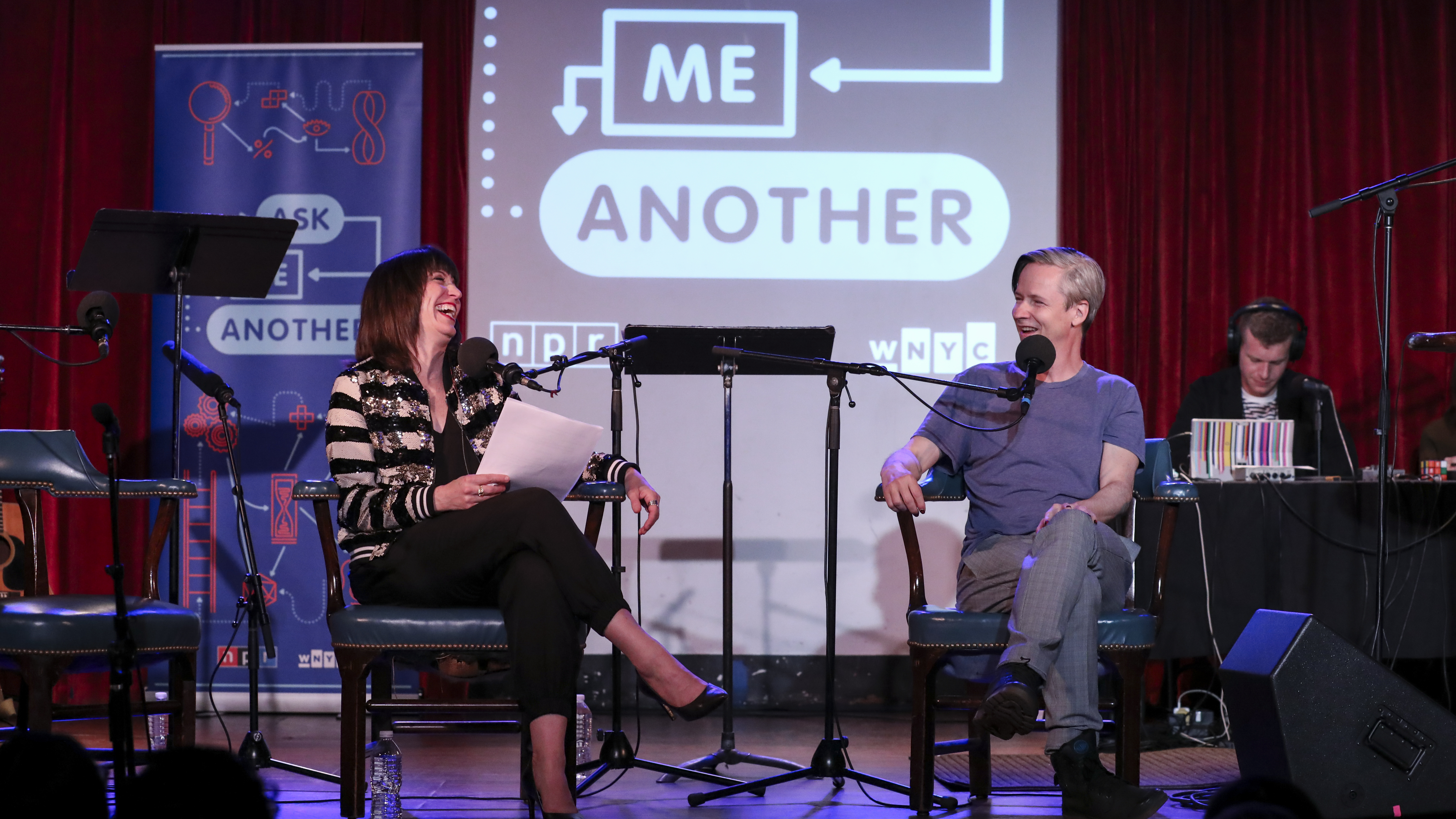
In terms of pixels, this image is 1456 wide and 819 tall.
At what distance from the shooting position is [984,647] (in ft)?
→ 8.29

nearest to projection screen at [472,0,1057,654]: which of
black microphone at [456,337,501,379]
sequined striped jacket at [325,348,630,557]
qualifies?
sequined striped jacket at [325,348,630,557]

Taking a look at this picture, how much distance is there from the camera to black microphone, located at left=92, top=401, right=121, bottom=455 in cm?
197

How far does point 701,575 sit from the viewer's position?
168 inches

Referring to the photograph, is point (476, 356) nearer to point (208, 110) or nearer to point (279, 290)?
point (279, 290)

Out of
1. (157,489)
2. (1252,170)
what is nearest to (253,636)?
(157,489)

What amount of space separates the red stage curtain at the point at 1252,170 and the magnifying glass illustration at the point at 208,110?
3.19 meters

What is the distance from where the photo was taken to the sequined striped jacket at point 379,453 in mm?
2504

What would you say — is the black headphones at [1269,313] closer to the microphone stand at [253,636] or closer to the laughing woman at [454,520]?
the laughing woman at [454,520]

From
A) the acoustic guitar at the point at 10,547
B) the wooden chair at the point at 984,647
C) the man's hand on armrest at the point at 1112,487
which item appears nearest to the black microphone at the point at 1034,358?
the man's hand on armrest at the point at 1112,487

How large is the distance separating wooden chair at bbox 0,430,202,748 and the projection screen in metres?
1.65

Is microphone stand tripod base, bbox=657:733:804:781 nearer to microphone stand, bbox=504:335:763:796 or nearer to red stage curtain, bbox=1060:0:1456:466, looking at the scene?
microphone stand, bbox=504:335:763:796

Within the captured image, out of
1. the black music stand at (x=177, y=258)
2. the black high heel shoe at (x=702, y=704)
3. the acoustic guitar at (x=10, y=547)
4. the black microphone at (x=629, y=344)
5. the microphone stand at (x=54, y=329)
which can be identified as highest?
the black music stand at (x=177, y=258)

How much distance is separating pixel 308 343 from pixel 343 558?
31.6 inches

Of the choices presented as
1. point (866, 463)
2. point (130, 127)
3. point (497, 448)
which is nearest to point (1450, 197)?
point (866, 463)
